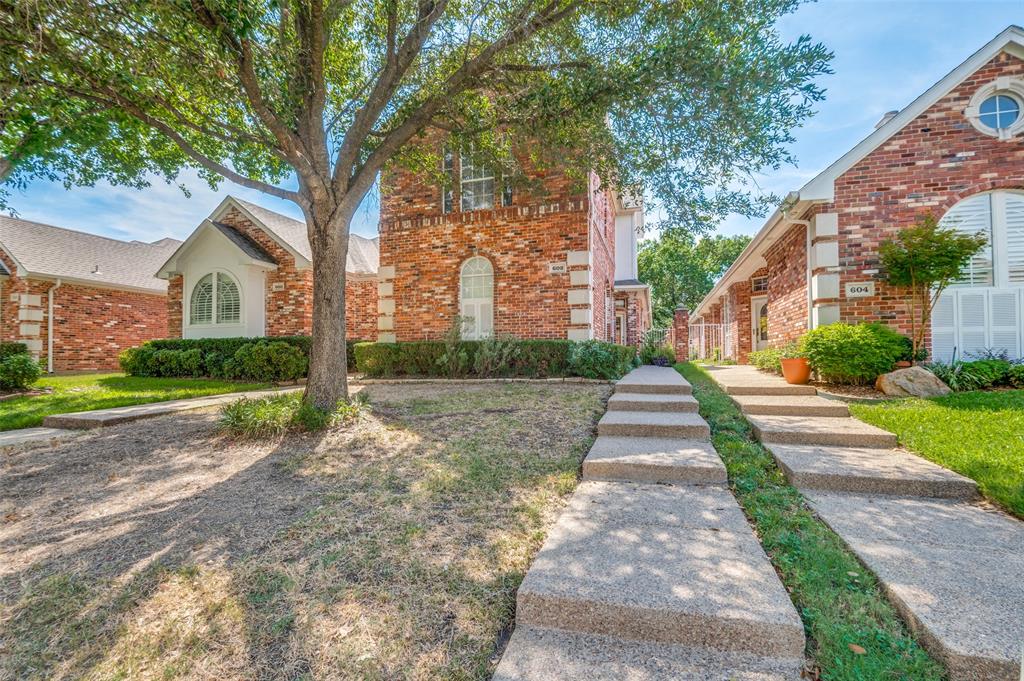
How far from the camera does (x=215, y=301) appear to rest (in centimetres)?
1322

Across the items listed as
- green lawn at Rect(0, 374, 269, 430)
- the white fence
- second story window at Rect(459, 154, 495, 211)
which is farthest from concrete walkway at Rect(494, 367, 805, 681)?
the white fence

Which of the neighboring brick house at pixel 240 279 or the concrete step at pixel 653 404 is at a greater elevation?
the neighboring brick house at pixel 240 279

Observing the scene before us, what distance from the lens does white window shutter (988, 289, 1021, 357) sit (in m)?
7.11

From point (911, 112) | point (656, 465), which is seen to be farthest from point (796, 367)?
point (656, 465)

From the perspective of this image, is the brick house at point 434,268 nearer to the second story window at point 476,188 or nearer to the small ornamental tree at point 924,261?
the second story window at point 476,188

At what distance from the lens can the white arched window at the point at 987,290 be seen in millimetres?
7109

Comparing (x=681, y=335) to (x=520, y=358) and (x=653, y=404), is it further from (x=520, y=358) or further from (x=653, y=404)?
(x=653, y=404)

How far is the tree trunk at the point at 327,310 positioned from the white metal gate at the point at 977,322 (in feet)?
30.6

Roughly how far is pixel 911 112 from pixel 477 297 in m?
8.61

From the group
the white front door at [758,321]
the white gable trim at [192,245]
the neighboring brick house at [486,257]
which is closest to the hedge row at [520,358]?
the neighboring brick house at [486,257]

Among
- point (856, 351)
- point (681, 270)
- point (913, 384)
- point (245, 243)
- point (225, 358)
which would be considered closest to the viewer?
point (913, 384)

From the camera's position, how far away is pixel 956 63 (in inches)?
280

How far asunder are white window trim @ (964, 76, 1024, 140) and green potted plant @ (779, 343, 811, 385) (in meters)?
4.48

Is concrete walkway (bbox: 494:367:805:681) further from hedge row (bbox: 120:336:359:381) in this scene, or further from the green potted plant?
hedge row (bbox: 120:336:359:381)
